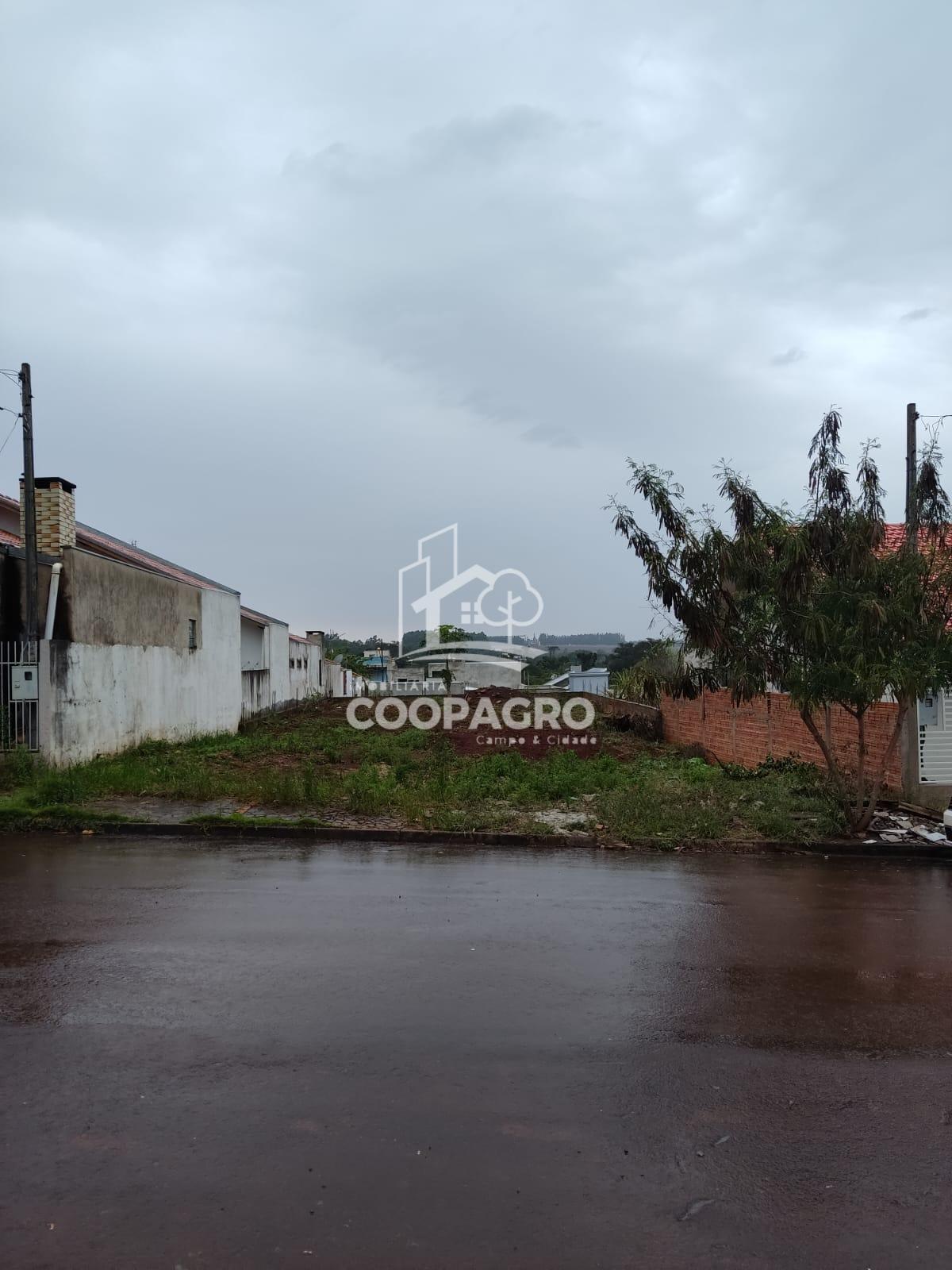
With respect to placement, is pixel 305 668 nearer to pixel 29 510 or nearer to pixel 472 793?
pixel 29 510

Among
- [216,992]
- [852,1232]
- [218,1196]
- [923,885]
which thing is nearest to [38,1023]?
[216,992]

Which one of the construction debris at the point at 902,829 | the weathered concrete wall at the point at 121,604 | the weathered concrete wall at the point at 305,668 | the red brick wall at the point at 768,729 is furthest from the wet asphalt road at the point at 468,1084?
the weathered concrete wall at the point at 305,668

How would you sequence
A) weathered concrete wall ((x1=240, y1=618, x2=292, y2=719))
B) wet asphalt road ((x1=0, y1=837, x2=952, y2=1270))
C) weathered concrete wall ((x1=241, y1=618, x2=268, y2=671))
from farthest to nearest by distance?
weathered concrete wall ((x1=241, y1=618, x2=268, y2=671)) → weathered concrete wall ((x1=240, y1=618, x2=292, y2=719)) → wet asphalt road ((x1=0, y1=837, x2=952, y2=1270))

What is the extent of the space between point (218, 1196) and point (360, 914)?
3.95m

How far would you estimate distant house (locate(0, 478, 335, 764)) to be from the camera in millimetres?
13961

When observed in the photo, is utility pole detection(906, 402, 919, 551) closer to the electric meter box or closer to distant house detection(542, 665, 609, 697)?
the electric meter box

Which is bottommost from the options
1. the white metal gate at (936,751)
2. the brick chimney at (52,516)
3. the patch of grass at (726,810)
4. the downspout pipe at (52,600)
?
the patch of grass at (726,810)

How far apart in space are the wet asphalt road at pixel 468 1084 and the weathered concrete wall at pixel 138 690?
729 cm

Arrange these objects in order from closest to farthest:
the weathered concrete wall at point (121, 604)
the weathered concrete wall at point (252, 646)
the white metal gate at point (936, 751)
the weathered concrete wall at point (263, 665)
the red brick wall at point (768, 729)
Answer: the white metal gate at point (936, 751), the red brick wall at point (768, 729), the weathered concrete wall at point (121, 604), the weathered concrete wall at point (263, 665), the weathered concrete wall at point (252, 646)

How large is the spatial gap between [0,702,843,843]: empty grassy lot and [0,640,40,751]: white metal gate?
50 centimetres

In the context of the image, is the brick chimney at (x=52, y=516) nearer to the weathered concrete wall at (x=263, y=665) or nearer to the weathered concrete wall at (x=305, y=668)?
the weathered concrete wall at (x=263, y=665)

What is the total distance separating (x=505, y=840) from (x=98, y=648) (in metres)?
9.02

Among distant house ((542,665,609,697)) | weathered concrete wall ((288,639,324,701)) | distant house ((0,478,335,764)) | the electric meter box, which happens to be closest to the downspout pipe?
A: distant house ((0,478,335,764))

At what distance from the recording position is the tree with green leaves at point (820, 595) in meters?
10.3
